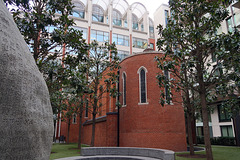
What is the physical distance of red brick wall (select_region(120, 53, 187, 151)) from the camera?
16.6 m

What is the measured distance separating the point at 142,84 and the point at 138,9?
129ft

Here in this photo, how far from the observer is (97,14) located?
1855 inches

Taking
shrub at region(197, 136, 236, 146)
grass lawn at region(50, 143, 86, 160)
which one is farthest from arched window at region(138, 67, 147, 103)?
shrub at region(197, 136, 236, 146)

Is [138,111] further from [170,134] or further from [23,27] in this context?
[23,27]

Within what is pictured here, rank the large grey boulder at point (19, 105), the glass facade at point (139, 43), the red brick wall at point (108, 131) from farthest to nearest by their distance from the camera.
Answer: the glass facade at point (139, 43), the red brick wall at point (108, 131), the large grey boulder at point (19, 105)

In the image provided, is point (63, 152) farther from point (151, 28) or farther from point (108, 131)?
point (151, 28)

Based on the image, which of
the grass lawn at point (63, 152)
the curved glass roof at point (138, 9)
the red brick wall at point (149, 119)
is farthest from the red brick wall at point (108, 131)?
the curved glass roof at point (138, 9)

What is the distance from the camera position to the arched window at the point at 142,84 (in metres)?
18.3

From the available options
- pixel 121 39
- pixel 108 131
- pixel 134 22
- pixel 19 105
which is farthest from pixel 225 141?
pixel 134 22

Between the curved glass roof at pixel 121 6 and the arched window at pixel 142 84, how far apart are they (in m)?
34.9

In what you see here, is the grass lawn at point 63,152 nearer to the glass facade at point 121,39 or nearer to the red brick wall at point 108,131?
the red brick wall at point 108,131

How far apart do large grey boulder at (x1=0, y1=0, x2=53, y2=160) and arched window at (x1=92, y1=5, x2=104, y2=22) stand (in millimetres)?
45665

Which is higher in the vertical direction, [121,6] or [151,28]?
[121,6]

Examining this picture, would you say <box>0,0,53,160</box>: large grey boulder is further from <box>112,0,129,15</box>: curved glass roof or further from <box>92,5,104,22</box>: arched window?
<box>112,0,129,15</box>: curved glass roof
